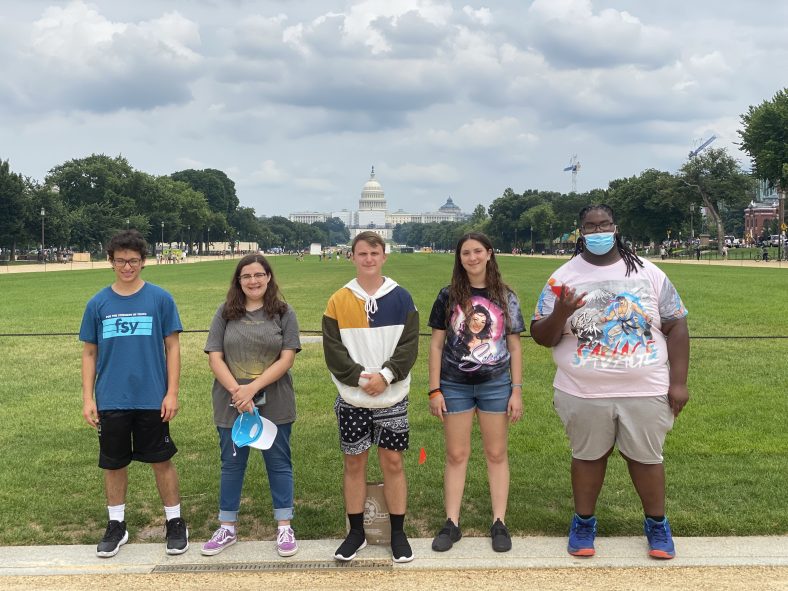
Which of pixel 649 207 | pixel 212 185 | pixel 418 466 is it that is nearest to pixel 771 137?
pixel 649 207

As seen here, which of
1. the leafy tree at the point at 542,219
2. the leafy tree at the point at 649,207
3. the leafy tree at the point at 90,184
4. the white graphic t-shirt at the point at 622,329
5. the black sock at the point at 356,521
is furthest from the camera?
the leafy tree at the point at 542,219

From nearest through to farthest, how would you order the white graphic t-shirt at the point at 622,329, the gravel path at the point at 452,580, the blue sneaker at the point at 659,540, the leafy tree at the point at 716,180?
1. the gravel path at the point at 452,580
2. the white graphic t-shirt at the point at 622,329
3. the blue sneaker at the point at 659,540
4. the leafy tree at the point at 716,180

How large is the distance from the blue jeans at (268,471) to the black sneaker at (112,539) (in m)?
0.67

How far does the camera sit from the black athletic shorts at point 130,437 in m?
4.51

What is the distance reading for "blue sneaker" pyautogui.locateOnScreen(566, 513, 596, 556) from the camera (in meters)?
4.37

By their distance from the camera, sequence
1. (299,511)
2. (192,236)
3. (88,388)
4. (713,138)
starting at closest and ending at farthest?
(88,388) < (299,511) < (192,236) < (713,138)

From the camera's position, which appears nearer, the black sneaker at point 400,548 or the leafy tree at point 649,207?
the black sneaker at point 400,548

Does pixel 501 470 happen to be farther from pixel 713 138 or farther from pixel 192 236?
pixel 713 138

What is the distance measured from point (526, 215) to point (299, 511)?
120 meters

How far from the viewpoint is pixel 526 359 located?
12133mm

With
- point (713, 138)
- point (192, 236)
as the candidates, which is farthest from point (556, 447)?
point (713, 138)

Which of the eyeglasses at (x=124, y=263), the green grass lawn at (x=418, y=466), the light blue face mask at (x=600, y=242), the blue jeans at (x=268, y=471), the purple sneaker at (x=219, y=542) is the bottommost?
the green grass lawn at (x=418, y=466)

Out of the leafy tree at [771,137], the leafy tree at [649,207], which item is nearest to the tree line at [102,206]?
the leafy tree at [771,137]

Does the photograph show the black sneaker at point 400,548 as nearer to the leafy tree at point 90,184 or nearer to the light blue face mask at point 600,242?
the light blue face mask at point 600,242
